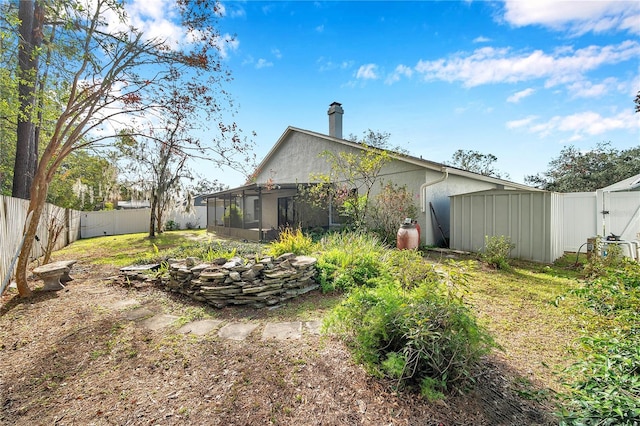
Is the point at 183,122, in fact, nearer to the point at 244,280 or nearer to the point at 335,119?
the point at 244,280

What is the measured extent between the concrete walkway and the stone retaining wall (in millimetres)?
596

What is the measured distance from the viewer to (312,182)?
11.5m

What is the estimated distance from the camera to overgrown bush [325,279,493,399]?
2.10 meters

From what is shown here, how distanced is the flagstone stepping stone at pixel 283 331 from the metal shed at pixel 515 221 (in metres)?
6.87

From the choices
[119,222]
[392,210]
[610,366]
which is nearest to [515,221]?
[392,210]

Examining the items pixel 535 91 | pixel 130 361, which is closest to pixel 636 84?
pixel 535 91

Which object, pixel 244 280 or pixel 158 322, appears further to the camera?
pixel 244 280

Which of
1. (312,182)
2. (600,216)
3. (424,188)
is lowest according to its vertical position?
(600,216)

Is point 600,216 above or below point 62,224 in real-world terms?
above

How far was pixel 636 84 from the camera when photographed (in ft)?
23.6

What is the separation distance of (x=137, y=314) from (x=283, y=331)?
235 cm

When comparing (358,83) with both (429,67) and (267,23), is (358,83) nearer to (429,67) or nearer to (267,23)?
(429,67)

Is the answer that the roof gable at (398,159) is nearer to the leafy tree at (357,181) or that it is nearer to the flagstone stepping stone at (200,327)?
the leafy tree at (357,181)

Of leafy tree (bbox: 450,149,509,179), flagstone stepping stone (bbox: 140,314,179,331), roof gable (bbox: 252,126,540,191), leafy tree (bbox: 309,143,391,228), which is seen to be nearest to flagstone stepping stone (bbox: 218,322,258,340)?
flagstone stepping stone (bbox: 140,314,179,331)
